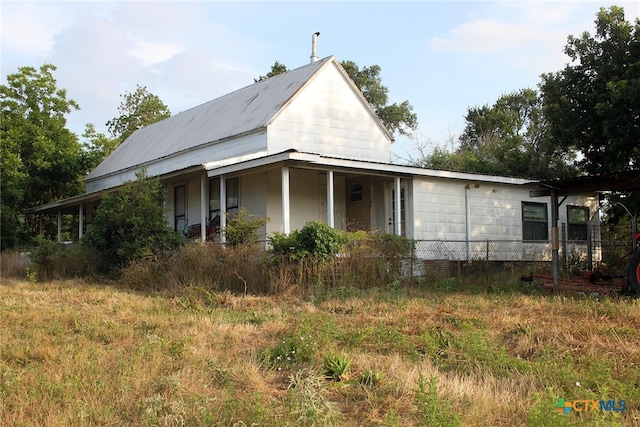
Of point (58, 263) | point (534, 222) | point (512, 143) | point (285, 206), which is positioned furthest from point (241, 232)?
point (512, 143)

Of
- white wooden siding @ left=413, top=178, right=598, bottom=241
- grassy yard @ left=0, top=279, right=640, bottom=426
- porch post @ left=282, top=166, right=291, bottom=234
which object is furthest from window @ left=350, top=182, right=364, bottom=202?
grassy yard @ left=0, top=279, right=640, bottom=426

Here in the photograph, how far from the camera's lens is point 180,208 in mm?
20766

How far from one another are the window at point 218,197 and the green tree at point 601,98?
11.7 metres

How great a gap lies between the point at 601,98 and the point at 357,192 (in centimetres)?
869

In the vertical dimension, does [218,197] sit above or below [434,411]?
above

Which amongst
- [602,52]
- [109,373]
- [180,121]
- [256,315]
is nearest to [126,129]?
[180,121]

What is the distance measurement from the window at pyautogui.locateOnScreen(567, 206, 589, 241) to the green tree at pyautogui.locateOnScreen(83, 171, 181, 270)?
41.0ft

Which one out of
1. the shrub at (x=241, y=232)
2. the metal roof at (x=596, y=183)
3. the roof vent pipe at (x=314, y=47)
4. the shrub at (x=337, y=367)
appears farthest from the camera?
the roof vent pipe at (x=314, y=47)

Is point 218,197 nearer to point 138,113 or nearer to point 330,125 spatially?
point 330,125

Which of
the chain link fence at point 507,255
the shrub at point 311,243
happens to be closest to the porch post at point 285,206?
the shrub at point 311,243

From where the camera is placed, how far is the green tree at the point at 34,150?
29.4 m

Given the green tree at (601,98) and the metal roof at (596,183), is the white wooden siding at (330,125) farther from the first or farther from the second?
the metal roof at (596,183)

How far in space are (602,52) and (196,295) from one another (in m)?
16.3

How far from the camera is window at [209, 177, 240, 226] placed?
1833 centimetres
